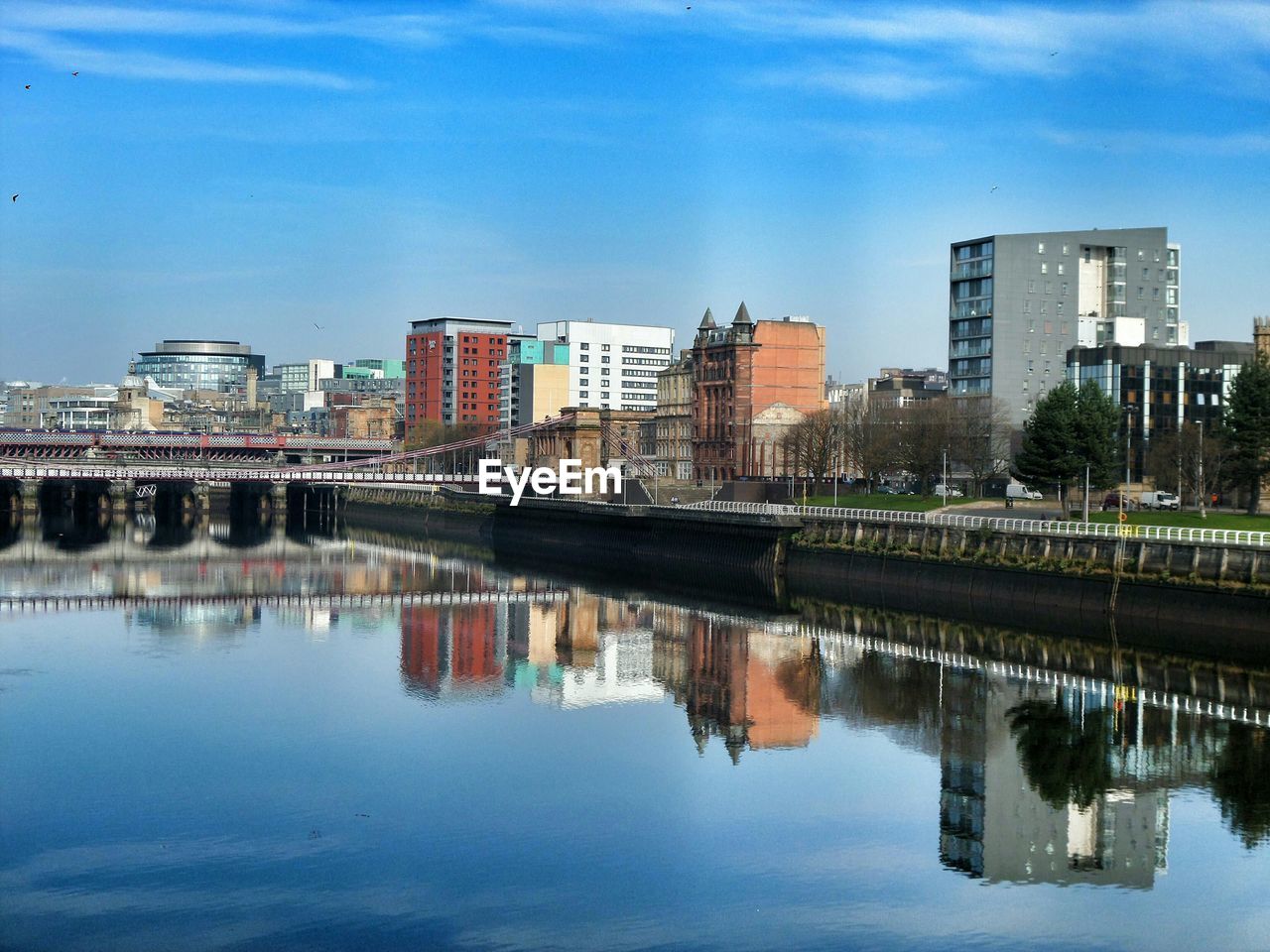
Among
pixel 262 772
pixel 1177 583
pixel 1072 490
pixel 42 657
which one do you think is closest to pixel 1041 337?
pixel 1072 490

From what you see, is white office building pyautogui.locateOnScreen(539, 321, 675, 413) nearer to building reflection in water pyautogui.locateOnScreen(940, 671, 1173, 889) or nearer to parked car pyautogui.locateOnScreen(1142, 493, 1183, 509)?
parked car pyautogui.locateOnScreen(1142, 493, 1183, 509)

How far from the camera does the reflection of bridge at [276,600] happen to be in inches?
2566

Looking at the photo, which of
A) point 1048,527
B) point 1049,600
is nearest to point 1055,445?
point 1048,527

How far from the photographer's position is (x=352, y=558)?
99.1 m

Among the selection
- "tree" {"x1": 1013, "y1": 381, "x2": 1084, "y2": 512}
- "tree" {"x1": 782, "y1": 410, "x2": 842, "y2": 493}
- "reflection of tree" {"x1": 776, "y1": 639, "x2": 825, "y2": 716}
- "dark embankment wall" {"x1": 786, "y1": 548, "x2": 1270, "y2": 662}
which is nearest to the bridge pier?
"tree" {"x1": 782, "y1": 410, "x2": 842, "y2": 493}

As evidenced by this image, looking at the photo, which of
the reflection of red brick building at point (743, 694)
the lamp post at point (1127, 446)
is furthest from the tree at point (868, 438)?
the reflection of red brick building at point (743, 694)

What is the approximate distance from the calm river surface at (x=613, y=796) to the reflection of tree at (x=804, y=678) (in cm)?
19

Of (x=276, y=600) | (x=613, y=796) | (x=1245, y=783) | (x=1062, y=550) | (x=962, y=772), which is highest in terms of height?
(x=1062, y=550)

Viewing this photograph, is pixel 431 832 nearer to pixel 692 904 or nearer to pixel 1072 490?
pixel 692 904

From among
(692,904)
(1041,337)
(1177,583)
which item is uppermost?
(1041,337)

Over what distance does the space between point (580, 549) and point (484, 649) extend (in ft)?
146

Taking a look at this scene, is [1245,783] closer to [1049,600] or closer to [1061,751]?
[1061,751]

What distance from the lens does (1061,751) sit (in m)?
37.2

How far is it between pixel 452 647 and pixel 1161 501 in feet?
158
